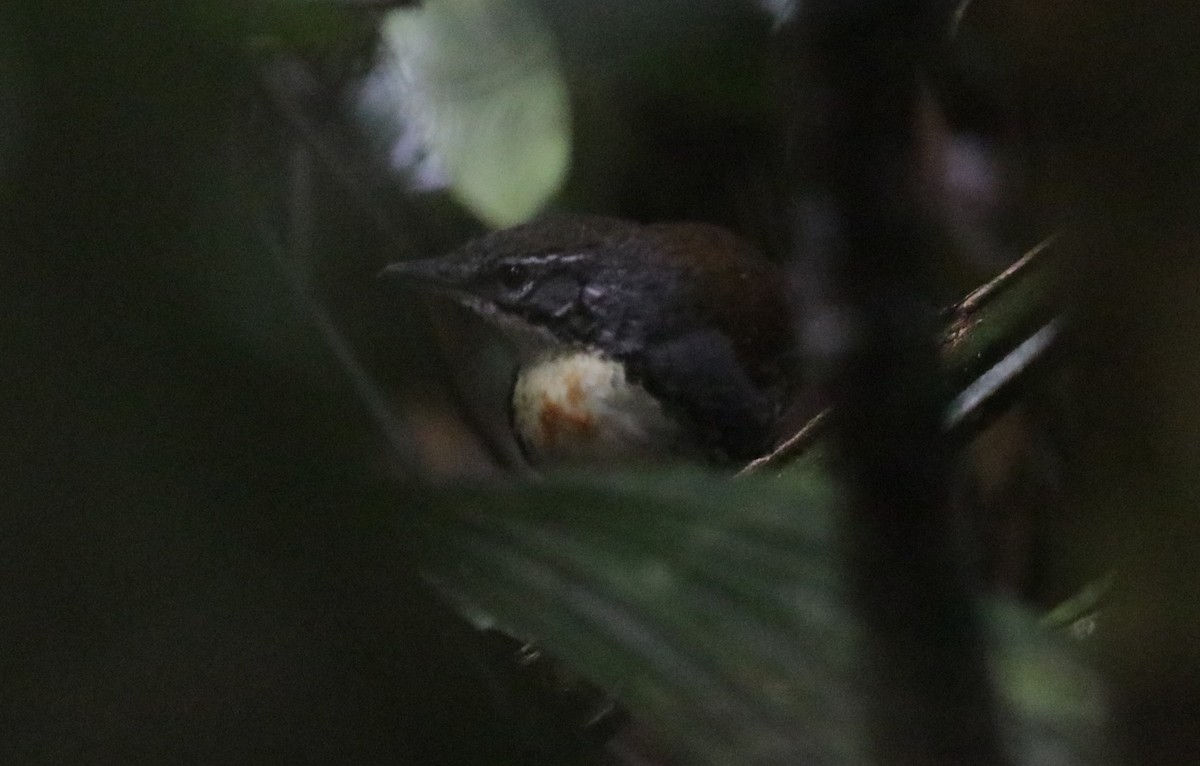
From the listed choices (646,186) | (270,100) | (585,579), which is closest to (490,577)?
(585,579)

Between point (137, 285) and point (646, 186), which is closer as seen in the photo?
point (137, 285)

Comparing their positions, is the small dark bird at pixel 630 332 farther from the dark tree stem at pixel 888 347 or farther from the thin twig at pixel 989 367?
the dark tree stem at pixel 888 347

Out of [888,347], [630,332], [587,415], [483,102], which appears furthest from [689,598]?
[630,332]

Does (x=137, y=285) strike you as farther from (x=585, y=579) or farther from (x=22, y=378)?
(x=585, y=579)

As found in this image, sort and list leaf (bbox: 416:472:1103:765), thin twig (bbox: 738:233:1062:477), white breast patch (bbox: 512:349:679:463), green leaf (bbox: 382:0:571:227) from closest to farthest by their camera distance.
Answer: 1. leaf (bbox: 416:472:1103:765)
2. thin twig (bbox: 738:233:1062:477)
3. green leaf (bbox: 382:0:571:227)
4. white breast patch (bbox: 512:349:679:463)

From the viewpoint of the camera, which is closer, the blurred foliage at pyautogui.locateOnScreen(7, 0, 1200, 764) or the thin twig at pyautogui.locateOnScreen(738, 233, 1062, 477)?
the blurred foliage at pyautogui.locateOnScreen(7, 0, 1200, 764)

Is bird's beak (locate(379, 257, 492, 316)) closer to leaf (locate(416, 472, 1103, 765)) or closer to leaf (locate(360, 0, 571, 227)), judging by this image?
leaf (locate(360, 0, 571, 227))

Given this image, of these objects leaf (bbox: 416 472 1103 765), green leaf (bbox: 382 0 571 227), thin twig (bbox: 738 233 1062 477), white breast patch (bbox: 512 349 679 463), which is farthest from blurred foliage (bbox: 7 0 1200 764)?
white breast patch (bbox: 512 349 679 463)
